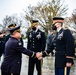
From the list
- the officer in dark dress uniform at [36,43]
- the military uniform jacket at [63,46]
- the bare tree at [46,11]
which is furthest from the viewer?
the bare tree at [46,11]

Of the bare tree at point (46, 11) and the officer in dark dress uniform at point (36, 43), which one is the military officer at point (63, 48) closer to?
the officer in dark dress uniform at point (36, 43)

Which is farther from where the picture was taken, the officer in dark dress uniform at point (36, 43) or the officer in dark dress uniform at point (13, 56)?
the officer in dark dress uniform at point (36, 43)

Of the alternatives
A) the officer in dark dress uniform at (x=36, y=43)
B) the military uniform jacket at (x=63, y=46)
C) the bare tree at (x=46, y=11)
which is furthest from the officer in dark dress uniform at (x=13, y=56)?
the bare tree at (x=46, y=11)

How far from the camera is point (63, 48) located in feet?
23.2

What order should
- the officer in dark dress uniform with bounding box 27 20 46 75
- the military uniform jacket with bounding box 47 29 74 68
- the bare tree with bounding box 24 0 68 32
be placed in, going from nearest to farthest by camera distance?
the military uniform jacket with bounding box 47 29 74 68, the officer in dark dress uniform with bounding box 27 20 46 75, the bare tree with bounding box 24 0 68 32

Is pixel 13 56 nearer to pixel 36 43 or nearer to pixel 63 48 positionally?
pixel 63 48

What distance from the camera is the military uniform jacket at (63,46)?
688 cm

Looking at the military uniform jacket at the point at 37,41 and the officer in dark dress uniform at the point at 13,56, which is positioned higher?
the military uniform jacket at the point at 37,41

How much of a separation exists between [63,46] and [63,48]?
0.05 metres

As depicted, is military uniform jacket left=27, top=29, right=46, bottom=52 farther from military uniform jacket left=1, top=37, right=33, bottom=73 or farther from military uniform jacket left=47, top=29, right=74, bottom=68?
military uniform jacket left=1, top=37, right=33, bottom=73

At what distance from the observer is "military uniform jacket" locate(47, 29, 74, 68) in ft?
22.6

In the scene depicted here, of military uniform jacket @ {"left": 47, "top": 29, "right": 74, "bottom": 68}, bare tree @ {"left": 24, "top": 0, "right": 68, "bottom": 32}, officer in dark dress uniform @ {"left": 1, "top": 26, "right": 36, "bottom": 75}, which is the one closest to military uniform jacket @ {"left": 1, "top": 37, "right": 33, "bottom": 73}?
officer in dark dress uniform @ {"left": 1, "top": 26, "right": 36, "bottom": 75}

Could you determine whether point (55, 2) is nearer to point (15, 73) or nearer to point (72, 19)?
point (72, 19)

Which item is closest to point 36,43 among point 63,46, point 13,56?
point 63,46
